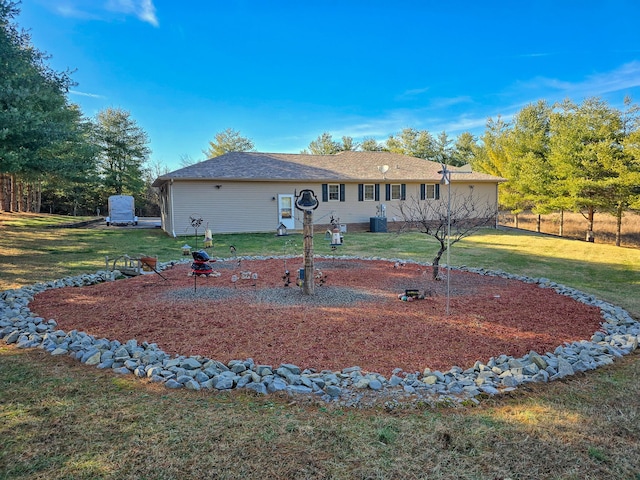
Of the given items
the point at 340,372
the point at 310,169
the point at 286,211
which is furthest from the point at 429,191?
the point at 340,372

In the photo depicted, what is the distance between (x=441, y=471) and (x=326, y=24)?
15.5 m

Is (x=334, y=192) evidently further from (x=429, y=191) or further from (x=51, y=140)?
(x=51, y=140)

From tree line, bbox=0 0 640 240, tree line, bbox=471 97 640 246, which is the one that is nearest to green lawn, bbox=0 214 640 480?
tree line, bbox=0 0 640 240

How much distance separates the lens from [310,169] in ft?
61.6

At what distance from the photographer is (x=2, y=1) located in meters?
9.27

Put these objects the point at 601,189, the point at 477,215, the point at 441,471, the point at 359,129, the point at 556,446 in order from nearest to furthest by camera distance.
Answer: the point at 441,471, the point at 556,446, the point at 601,189, the point at 477,215, the point at 359,129

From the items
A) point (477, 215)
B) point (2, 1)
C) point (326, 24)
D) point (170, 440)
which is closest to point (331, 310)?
point (170, 440)

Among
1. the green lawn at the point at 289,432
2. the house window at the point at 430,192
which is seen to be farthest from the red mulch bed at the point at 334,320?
the house window at the point at 430,192

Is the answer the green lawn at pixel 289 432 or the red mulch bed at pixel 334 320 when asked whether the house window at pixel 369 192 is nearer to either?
the red mulch bed at pixel 334 320

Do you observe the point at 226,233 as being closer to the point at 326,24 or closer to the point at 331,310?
the point at 326,24

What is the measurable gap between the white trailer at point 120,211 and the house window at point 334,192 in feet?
43.3

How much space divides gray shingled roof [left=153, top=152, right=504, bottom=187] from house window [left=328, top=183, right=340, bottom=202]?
49 centimetres

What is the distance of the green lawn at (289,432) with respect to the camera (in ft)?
6.95

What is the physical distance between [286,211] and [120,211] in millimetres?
11904
